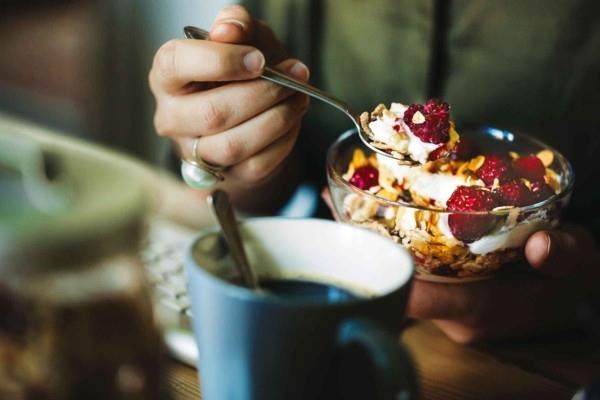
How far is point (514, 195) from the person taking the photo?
0.43m

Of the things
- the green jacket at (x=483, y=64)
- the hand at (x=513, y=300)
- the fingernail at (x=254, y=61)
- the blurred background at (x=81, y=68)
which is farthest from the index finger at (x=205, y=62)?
the blurred background at (x=81, y=68)

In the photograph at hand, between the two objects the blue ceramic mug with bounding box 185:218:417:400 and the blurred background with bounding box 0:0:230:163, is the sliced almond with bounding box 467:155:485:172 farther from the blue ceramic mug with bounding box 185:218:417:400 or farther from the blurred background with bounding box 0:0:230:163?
the blurred background with bounding box 0:0:230:163

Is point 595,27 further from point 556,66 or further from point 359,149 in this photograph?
point 359,149

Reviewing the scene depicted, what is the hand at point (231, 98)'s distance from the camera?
45cm

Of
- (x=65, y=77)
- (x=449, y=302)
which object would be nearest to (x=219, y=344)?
(x=449, y=302)

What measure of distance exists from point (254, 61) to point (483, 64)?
325 mm

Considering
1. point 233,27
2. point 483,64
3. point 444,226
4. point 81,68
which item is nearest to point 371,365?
point 444,226

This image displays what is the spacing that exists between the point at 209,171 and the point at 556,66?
35 centimetres

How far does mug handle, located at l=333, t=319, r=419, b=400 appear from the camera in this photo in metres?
0.24

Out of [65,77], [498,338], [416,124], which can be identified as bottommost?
[65,77]

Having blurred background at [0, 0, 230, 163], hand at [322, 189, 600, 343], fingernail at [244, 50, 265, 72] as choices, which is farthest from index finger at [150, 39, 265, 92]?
blurred background at [0, 0, 230, 163]

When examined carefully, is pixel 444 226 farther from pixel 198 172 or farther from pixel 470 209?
pixel 198 172

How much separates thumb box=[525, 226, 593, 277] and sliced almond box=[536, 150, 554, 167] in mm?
56

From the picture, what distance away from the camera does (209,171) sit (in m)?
0.51
